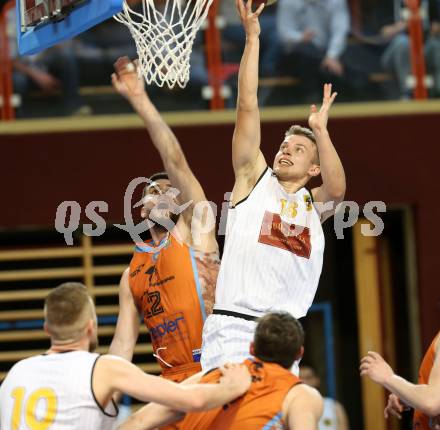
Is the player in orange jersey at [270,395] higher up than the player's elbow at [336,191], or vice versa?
the player's elbow at [336,191]

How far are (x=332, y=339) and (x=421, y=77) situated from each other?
277cm

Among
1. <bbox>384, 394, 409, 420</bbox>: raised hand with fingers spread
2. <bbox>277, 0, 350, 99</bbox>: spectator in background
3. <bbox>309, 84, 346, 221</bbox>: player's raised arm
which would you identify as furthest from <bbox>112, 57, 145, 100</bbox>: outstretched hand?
<bbox>277, 0, 350, 99</bbox>: spectator in background

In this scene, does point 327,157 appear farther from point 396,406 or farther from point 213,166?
point 213,166

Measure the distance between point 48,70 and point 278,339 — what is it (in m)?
5.98

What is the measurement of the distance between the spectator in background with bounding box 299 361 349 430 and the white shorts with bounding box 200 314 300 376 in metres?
3.94

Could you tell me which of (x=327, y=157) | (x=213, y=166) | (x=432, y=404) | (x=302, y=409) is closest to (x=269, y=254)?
(x=327, y=157)

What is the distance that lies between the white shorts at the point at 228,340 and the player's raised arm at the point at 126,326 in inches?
36.0

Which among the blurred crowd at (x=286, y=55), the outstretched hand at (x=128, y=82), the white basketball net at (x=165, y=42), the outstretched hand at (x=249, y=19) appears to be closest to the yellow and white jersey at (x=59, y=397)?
the outstretched hand at (x=128, y=82)

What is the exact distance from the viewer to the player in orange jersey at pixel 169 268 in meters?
6.30

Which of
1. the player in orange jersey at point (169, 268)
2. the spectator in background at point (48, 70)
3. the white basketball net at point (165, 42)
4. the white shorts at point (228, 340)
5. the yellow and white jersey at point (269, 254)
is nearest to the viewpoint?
the white shorts at point (228, 340)

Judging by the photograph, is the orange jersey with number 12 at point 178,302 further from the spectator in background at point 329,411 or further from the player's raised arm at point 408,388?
the spectator in background at point 329,411

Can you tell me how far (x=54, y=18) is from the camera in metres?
6.58

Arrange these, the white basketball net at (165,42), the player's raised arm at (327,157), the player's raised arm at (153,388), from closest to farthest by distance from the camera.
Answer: the player's raised arm at (153,388) < the player's raised arm at (327,157) < the white basketball net at (165,42)

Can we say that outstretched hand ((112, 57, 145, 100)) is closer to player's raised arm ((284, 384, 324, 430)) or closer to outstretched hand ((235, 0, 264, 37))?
outstretched hand ((235, 0, 264, 37))
